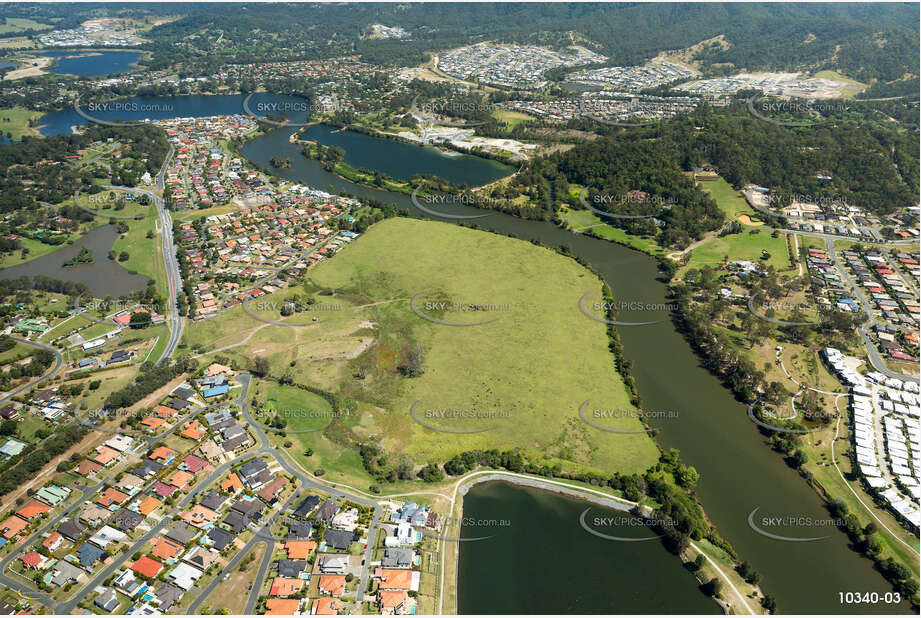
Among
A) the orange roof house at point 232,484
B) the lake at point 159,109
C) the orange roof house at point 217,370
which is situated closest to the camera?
the orange roof house at point 232,484

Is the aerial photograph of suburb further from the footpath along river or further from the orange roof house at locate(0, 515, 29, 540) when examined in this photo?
the orange roof house at locate(0, 515, 29, 540)

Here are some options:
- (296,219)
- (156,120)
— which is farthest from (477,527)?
(156,120)

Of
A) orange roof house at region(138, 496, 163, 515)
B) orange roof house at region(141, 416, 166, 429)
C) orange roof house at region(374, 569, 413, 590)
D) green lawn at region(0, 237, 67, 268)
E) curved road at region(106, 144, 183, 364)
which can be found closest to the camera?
orange roof house at region(374, 569, 413, 590)

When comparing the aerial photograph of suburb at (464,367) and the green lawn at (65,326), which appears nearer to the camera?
the aerial photograph of suburb at (464,367)

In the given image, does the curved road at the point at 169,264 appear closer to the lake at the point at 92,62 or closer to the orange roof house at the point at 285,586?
the orange roof house at the point at 285,586

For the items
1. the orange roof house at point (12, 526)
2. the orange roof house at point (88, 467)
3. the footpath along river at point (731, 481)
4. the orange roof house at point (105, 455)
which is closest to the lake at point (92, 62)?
the orange roof house at point (105, 455)

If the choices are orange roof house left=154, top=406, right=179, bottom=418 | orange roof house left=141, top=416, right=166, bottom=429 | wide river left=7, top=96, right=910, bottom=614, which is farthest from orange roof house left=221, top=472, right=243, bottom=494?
wide river left=7, top=96, right=910, bottom=614

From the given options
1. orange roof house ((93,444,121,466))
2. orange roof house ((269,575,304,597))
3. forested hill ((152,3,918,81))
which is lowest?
orange roof house ((269,575,304,597))
